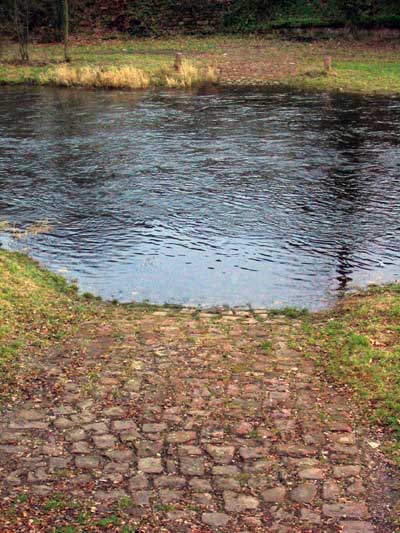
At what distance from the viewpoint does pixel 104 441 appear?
6367 millimetres

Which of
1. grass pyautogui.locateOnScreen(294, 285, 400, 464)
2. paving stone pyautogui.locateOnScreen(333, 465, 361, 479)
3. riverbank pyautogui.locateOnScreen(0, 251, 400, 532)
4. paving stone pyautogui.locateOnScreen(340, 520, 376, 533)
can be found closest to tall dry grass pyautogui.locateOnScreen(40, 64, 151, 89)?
riverbank pyautogui.locateOnScreen(0, 251, 400, 532)

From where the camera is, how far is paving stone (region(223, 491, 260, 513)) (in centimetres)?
553

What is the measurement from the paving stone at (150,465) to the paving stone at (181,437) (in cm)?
28

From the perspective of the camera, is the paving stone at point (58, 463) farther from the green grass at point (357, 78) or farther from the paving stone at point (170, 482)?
the green grass at point (357, 78)

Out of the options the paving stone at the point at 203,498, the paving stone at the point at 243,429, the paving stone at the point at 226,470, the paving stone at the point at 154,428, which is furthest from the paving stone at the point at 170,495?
the paving stone at the point at 243,429

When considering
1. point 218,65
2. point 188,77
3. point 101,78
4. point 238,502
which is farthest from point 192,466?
point 218,65

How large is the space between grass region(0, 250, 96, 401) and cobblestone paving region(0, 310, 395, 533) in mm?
256

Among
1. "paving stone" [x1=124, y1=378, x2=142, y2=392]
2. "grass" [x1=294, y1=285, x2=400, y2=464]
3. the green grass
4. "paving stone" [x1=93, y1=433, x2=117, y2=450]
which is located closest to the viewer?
"paving stone" [x1=93, y1=433, x2=117, y2=450]

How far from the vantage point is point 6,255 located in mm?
11234

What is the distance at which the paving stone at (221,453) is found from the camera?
6.12m

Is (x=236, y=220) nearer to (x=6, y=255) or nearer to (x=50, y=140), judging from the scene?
(x=6, y=255)

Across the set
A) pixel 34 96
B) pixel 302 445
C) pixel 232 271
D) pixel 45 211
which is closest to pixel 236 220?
pixel 232 271

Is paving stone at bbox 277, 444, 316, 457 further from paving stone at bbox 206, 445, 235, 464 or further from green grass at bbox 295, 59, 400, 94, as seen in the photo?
green grass at bbox 295, 59, 400, 94

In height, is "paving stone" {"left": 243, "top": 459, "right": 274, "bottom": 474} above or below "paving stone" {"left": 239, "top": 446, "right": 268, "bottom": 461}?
below
